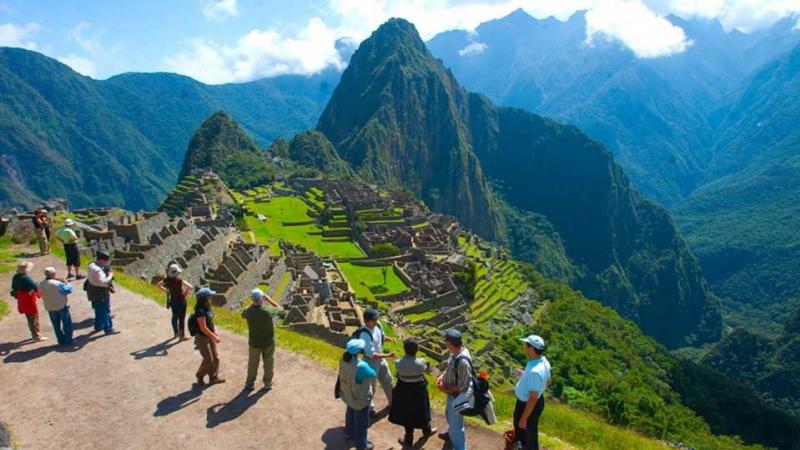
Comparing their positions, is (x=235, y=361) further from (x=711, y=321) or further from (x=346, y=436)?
(x=711, y=321)

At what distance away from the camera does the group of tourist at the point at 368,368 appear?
8.20m

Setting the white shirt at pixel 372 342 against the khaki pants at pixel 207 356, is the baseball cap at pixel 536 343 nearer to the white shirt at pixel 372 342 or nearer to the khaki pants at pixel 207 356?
the white shirt at pixel 372 342

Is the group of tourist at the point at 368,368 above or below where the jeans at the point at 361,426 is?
above

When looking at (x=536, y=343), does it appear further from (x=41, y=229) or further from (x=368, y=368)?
(x=41, y=229)

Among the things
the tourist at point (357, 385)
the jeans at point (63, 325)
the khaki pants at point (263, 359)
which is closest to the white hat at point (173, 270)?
the jeans at point (63, 325)

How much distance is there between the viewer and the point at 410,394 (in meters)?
8.94

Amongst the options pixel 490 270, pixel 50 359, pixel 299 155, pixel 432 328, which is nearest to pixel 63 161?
pixel 299 155

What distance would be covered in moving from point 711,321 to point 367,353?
170 meters

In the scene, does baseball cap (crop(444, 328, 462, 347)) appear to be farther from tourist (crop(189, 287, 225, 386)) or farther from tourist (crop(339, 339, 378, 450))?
tourist (crop(189, 287, 225, 386))

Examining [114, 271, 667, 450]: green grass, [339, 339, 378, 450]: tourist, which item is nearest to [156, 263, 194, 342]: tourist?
[114, 271, 667, 450]: green grass

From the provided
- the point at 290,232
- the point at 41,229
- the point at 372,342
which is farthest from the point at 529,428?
the point at 290,232

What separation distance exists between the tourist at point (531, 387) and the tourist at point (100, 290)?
10.3 meters

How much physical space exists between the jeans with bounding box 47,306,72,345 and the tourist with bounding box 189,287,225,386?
3.97 metres

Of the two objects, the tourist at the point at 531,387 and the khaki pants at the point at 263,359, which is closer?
the tourist at the point at 531,387
